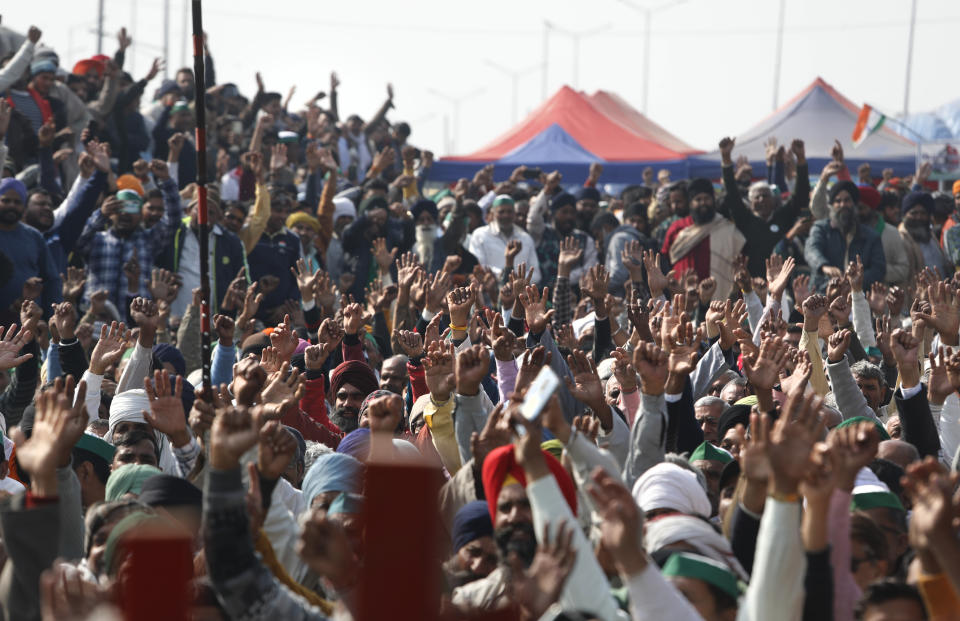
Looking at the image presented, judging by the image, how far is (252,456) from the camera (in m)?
4.77

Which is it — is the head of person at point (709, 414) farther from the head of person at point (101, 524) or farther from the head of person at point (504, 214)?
the head of person at point (504, 214)

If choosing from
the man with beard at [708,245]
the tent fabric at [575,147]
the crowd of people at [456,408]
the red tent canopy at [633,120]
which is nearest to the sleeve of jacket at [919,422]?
the crowd of people at [456,408]

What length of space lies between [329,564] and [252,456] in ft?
4.94

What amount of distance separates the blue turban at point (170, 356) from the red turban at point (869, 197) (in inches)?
268

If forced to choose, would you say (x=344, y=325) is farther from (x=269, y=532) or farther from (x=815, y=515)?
(x=815, y=515)

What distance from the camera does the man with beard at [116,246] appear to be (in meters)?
10.2

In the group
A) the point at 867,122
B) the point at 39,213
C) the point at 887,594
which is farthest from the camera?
the point at 867,122

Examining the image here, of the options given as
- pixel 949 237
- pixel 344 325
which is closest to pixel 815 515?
pixel 344 325

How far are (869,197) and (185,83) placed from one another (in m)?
8.19

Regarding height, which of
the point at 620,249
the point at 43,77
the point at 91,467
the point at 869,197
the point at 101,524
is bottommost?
Answer: the point at 91,467

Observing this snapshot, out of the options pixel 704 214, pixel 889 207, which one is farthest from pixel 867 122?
pixel 704 214

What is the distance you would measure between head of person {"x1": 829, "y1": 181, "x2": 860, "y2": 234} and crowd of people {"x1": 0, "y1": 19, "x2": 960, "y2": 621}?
25 mm

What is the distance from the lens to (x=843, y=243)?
11.4 m

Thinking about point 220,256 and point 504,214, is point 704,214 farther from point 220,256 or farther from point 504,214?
point 220,256
